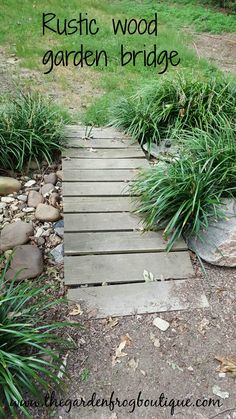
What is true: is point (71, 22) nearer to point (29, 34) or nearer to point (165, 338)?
point (29, 34)

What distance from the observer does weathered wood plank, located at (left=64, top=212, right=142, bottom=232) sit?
3.00m

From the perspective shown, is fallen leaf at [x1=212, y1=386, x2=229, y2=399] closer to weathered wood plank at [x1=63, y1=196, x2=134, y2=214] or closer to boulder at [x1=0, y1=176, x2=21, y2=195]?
weathered wood plank at [x1=63, y1=196, x2=134, y2=214]

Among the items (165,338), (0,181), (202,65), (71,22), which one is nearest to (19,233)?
(0,181)

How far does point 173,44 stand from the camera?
7625 mm

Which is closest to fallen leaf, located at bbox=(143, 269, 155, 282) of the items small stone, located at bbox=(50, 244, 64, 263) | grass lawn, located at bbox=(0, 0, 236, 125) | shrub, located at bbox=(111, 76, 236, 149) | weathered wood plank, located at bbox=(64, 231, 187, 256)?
weathered wood plank, located at bbox=(64, 231, 187, 256)

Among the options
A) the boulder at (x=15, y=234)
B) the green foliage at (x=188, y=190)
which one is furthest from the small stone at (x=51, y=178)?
the green foliage at (x=188, y=190)

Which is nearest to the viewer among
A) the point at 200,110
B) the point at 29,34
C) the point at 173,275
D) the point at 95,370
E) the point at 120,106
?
the point at 95,370

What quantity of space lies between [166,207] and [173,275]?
587 millimetres

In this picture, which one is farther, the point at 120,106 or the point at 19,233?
the point at 120,106

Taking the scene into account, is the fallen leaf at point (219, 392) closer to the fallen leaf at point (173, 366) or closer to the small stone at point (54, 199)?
the fallen leaf at point (173, 366)

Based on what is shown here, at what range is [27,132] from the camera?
12.3 ft

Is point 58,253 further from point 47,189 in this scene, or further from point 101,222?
point 47,189

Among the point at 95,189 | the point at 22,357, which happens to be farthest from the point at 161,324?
the point at 95,189

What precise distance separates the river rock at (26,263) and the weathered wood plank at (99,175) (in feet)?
3.44
